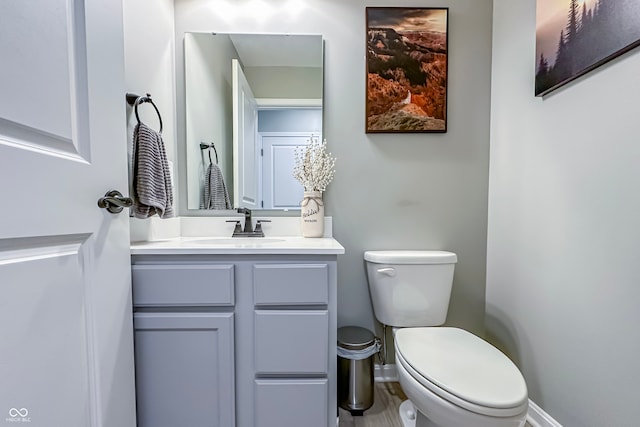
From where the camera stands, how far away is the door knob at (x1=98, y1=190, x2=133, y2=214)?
2.43ft

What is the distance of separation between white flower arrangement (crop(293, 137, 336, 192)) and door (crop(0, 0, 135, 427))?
79 centimetres

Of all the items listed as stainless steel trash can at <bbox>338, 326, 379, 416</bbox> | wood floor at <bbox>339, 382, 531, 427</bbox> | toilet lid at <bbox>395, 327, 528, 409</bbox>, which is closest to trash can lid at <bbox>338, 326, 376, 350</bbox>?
stainless steel trash can at <bbox>338, 326, 379, 416</bbox>

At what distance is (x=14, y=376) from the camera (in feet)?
1.70

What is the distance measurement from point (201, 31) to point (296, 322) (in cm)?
152

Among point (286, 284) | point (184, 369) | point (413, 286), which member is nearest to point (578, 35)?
point (413, 286)

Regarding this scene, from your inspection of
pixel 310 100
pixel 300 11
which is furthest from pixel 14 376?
pixel 300 11

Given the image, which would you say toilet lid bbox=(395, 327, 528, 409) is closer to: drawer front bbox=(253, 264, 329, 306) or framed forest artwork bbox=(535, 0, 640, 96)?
drawer front bbox=(253, 264, 329, 306)

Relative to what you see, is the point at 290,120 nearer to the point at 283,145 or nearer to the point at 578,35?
the point at 283,145

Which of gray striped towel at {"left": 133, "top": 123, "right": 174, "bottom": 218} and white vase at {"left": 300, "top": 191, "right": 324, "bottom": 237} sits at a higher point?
gray striped towel at {"left": 133, "top": 123, "right": 174, "bottom": 218}

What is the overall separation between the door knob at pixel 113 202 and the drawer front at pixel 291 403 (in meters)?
0.75

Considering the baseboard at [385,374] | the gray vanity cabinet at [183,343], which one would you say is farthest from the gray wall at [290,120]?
the baseboard at [385,374]

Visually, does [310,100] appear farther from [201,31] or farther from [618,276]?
[618,276]

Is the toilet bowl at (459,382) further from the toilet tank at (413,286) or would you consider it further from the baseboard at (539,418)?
the baseboard at (539,418)

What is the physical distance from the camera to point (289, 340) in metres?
1.01
